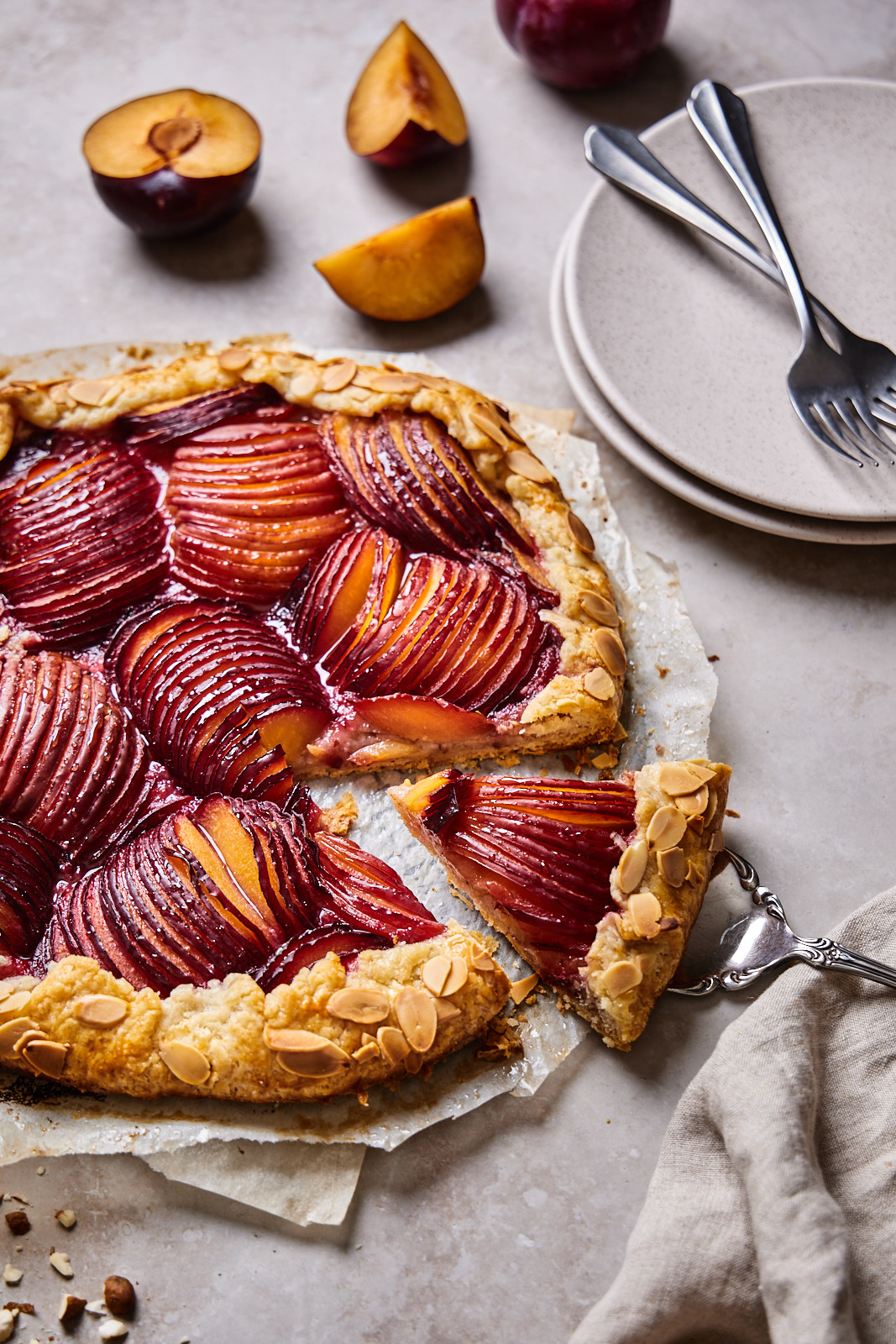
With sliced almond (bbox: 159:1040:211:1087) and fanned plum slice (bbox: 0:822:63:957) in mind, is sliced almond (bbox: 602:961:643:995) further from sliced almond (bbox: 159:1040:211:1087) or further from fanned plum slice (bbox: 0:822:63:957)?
fanned plum slice (bbox: 0:822:63:957)

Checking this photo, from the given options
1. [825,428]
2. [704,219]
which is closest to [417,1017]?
[825,428]

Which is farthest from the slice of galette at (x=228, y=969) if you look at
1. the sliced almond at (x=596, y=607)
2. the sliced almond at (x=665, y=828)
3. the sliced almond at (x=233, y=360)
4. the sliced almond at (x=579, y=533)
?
the sliced almond at (x=233, y=360)

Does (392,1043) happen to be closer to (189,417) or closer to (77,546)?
(77,546)

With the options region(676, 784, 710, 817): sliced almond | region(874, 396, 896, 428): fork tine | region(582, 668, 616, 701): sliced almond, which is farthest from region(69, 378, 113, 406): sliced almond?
region(874, 396, 896, 428): fork tine

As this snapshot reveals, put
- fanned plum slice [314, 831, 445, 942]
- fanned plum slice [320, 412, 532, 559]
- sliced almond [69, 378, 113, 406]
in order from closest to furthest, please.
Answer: fanned plum slice [314, 831, 445, 942] → fanned plum slice [320, 412, 532, 559] → sliced almond [69, 378, 113, 406]

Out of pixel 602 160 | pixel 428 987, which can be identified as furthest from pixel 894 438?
pixel 428 987

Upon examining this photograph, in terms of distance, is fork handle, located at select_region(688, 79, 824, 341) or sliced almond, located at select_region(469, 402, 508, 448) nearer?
sliced almond, located at select_region(469, 402, 508, 448)

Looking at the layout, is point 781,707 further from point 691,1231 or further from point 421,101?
point 421,101
